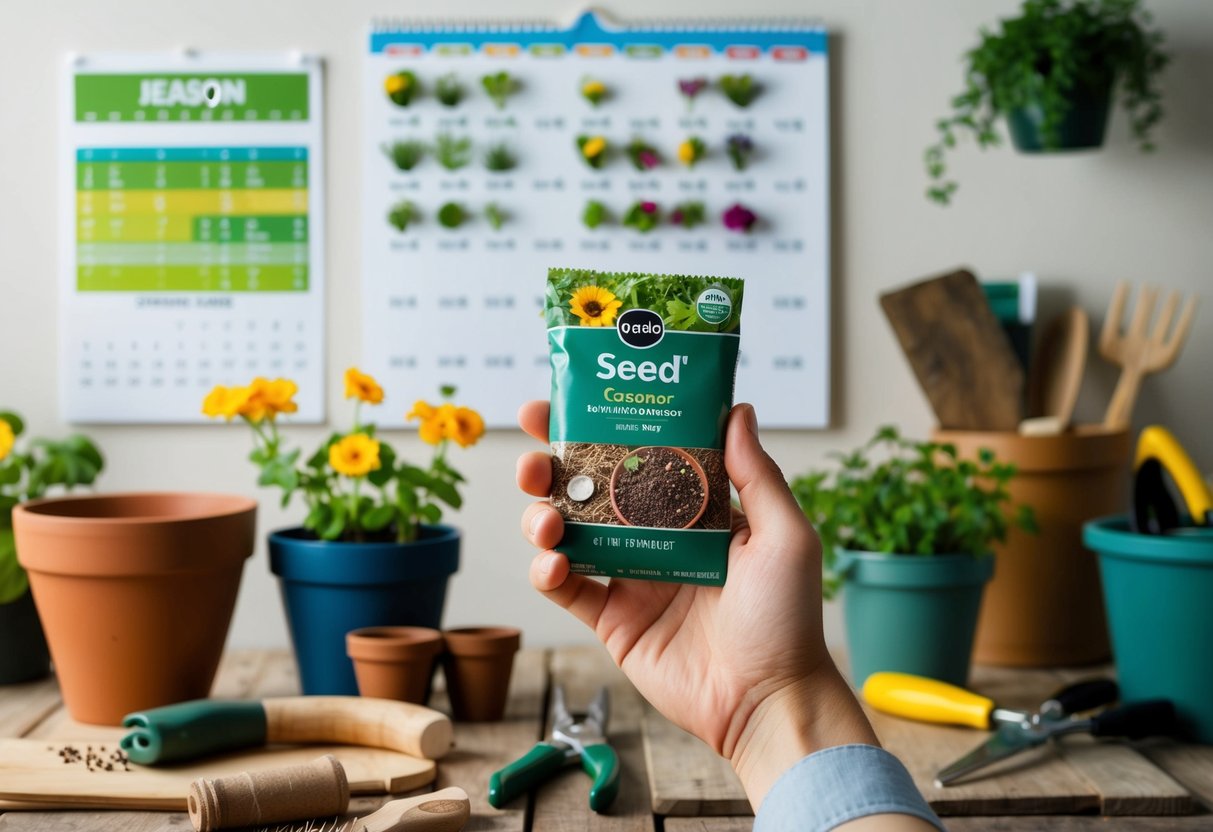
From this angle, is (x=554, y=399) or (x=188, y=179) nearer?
(x=554, y=399)

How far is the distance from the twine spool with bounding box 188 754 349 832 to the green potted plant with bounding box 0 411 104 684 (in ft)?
1.69

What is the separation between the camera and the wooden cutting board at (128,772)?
94 centimetres

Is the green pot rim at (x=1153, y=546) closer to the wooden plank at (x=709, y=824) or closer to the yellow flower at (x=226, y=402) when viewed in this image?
the wooden plank at (x=709, y=824)

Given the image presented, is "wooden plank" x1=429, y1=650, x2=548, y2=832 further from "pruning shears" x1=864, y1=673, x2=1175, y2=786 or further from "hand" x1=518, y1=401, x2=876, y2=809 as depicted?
"pruning shears" x1=864, y1=673, x2=1175, y2=786

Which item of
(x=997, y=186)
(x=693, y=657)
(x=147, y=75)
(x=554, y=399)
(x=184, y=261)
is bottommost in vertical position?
(x=693, y=657)

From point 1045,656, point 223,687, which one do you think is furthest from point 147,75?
point 1045,656

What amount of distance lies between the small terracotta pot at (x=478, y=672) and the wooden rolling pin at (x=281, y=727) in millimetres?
91

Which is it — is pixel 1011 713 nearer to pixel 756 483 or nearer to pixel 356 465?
pixel 756 483

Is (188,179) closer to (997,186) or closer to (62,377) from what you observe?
(62,377)

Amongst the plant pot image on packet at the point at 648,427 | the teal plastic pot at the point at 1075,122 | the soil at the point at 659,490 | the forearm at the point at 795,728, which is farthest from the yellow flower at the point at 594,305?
the teal plastic pot at the point at 1075,122

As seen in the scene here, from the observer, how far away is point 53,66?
1.55 meters

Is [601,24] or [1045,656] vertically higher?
[601,24]

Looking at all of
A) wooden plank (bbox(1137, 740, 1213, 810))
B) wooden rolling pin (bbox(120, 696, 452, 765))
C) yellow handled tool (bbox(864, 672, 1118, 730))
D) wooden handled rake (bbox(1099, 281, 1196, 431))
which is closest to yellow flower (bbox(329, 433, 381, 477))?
wooden rolling pin (bbox(120, 696, 452, 765))

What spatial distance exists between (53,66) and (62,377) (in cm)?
42
